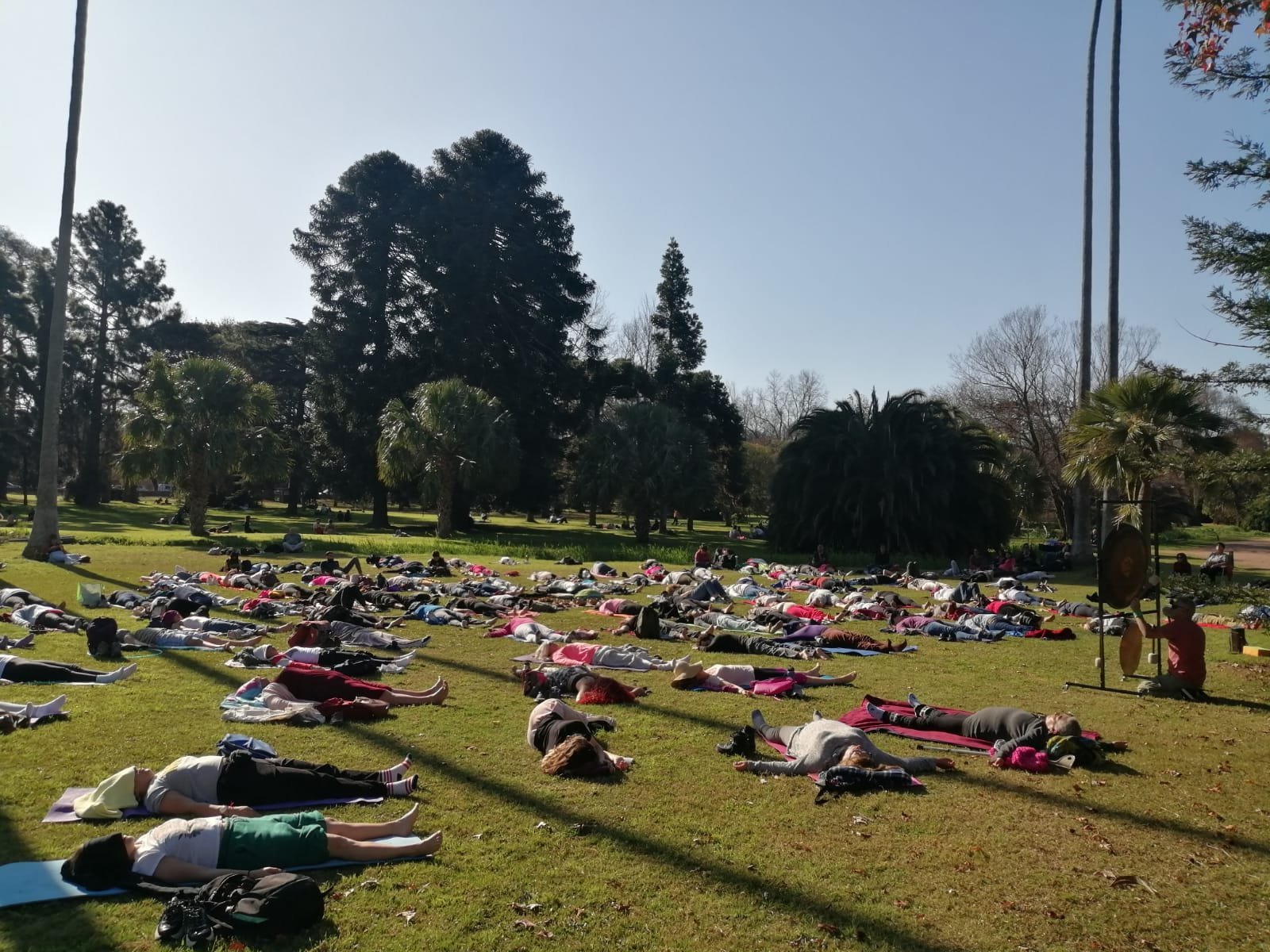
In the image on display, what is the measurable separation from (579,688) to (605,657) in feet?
7.50

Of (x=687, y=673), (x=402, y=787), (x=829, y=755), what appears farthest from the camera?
(x=687, y=673)

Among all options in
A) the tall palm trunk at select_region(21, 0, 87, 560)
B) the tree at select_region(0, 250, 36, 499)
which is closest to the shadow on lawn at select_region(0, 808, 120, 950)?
the tall palm trunk at select_region(21, 0, 87, 560)

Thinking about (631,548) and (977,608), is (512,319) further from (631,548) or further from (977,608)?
(977,608)

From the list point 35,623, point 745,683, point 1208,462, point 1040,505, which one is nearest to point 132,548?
point 35,623

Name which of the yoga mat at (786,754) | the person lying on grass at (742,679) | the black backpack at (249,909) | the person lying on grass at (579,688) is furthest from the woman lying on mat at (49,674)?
the yoga mat at (786,754)

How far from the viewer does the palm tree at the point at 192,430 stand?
110ft

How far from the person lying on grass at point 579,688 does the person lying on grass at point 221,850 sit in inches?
187

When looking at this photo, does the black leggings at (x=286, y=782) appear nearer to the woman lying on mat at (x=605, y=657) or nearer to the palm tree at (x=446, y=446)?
the woman lying on mat at (x=605, y=657)

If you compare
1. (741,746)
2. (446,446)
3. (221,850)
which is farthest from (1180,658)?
(446,446)

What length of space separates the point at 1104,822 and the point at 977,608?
1282cm

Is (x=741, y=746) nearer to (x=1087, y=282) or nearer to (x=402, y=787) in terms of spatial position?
(x=402, y=787)

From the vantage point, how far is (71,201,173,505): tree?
5925 centimetres

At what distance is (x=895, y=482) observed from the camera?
35062mm

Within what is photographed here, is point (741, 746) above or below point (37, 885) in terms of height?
above
